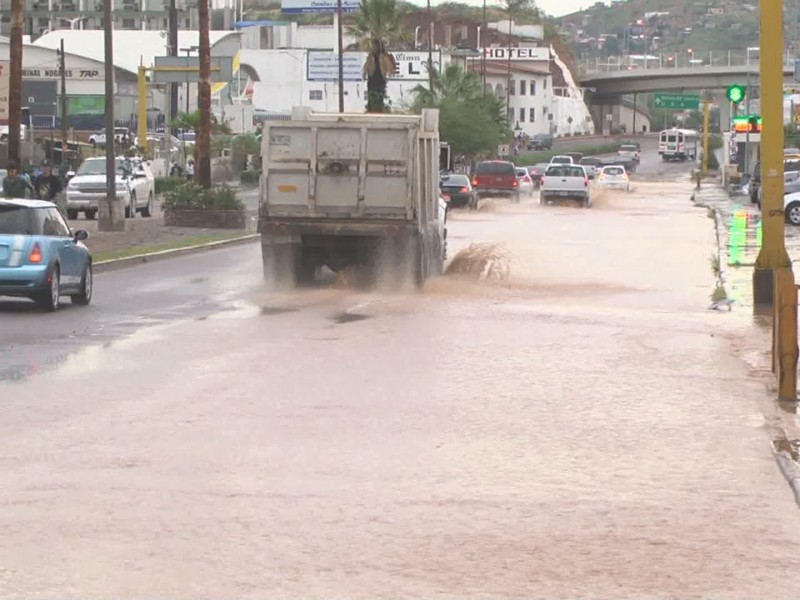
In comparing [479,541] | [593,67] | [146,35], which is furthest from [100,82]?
[479,541]

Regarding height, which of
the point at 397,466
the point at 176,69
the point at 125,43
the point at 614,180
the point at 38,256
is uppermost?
the point at 125,43

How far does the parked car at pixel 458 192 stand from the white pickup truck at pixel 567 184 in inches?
185

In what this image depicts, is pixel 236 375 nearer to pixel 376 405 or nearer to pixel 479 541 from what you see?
pixel 376 405

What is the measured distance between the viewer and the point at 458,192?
63.4 m

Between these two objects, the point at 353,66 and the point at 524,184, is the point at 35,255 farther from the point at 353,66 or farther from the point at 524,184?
the point at 353,66

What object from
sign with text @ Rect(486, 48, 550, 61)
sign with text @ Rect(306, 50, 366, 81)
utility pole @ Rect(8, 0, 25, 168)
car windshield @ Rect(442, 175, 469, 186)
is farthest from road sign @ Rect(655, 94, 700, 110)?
utility pole @ Rect(8, 0, 25, 168)

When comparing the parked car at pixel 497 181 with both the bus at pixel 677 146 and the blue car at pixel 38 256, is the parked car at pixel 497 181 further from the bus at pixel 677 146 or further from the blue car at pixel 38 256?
the bus at pixel 677 146

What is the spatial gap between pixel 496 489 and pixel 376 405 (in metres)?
3.66

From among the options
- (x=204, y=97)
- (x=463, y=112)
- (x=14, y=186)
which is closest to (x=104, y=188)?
(x=204, y=97)

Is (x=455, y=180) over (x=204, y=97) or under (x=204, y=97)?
under

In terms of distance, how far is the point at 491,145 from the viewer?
107688 mm

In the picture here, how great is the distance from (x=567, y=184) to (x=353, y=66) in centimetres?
6176

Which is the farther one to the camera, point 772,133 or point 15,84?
point 15,84

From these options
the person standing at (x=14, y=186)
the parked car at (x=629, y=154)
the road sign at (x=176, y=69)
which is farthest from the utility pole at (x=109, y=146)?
the parked car at (x=629, y=154)
